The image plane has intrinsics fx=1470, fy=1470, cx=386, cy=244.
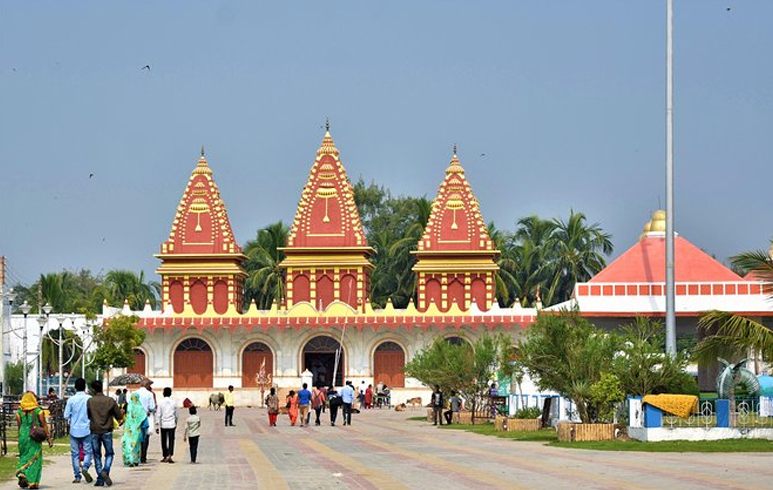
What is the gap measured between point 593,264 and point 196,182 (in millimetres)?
26087

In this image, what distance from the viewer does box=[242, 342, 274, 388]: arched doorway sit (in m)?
66.7

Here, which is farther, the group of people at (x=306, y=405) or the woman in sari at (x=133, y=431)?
the group of people at (x=306, y=405)

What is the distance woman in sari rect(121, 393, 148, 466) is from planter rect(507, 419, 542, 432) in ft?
46.5

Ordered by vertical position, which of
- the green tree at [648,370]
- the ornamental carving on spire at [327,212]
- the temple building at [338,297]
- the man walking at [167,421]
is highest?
the ornamental carving on spire at [327,212]

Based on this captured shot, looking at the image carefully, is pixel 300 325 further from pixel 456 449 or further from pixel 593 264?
pixel 456 449

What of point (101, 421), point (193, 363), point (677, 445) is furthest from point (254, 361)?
point (101, 421)

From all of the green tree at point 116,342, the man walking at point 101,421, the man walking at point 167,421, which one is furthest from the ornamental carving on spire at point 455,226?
the man walking at point 101,421

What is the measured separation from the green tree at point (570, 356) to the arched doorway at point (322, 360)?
32.1 metres

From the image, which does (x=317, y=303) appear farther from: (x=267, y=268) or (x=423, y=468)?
(x=423, y=468)

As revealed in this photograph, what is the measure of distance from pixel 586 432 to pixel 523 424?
21.0 ft

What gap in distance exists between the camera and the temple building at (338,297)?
60156 mm

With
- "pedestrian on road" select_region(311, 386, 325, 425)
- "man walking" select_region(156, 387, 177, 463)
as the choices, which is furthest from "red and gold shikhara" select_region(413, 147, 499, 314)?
"man walking" select_region(156, 387, 177, 463)

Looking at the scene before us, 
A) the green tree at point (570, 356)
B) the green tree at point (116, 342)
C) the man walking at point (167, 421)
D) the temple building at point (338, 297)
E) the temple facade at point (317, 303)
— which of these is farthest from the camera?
the temple facade at point (317, 303)

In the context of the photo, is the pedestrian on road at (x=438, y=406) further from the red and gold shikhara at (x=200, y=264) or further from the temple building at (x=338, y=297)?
the red and gold shikhara at (x=200, y=264)
